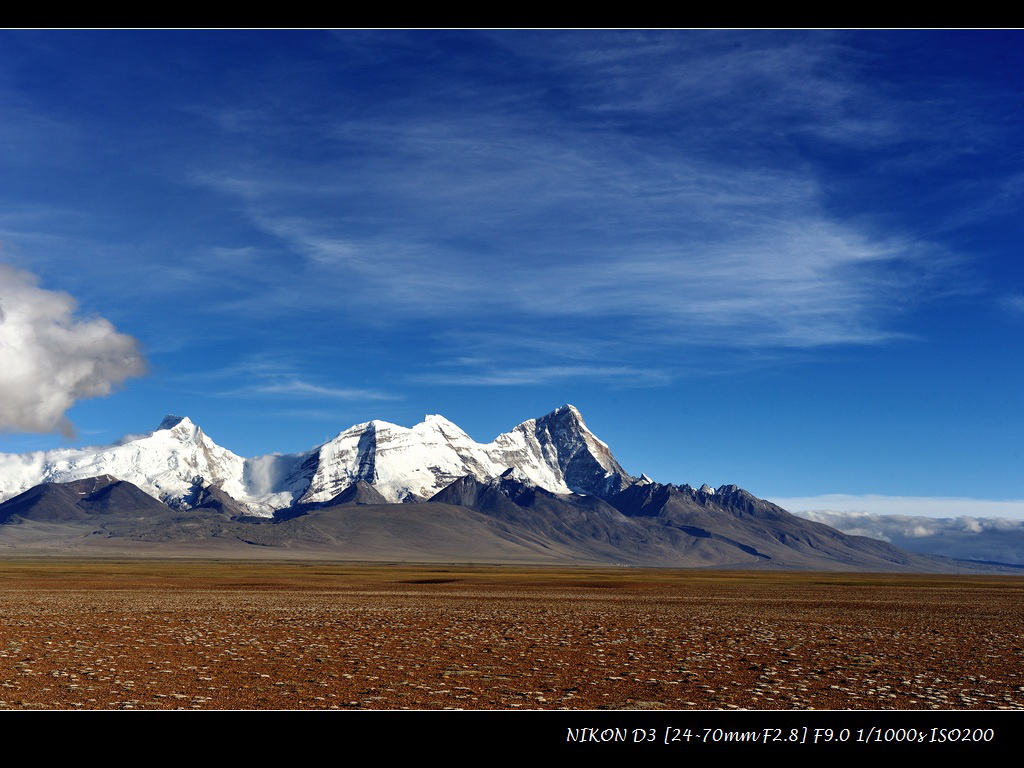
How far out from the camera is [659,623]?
41.2 m
